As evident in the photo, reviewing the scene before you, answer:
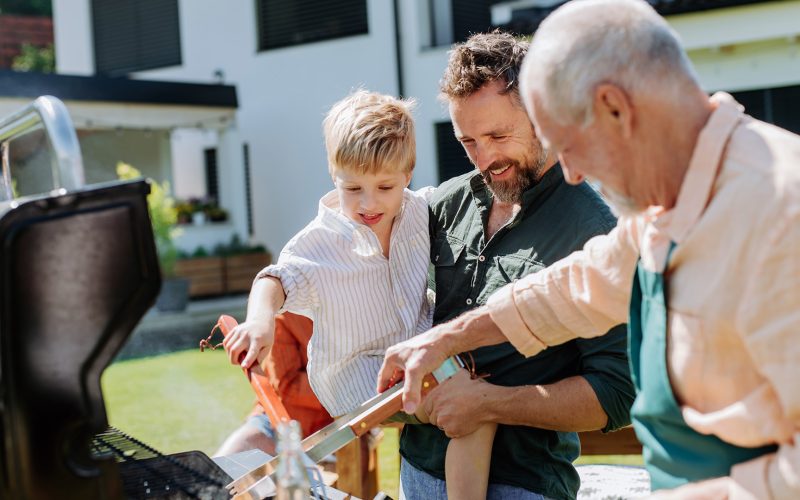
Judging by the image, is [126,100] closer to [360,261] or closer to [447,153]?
[447,153]

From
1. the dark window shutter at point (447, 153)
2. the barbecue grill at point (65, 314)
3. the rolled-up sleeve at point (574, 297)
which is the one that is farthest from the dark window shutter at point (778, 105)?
the barbecue grill at point (65, 314)

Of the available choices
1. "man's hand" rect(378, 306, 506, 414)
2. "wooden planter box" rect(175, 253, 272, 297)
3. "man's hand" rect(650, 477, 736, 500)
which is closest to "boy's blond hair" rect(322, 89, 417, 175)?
"man's hand" rect(378, 306, 506, 414)

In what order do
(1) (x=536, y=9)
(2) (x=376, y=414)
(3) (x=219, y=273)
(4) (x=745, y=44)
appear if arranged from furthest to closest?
(3) (x=219, y=273)
(1) (x=536, y=9)
(4) (x=745, y=44)
(2) (x=376, y=414)

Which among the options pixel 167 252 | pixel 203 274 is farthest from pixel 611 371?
pixel 203 274

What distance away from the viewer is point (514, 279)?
2.24m

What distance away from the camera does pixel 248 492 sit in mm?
1879

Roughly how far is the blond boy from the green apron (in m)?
1.06

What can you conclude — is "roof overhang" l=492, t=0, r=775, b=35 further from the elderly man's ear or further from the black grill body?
the black grill body

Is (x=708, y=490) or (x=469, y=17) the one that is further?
(x=469, y=17)

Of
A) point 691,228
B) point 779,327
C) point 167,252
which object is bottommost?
point 167,252

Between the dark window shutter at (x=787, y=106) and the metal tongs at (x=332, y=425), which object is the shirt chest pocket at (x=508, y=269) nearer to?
the metal tongs at (x=332, y=425)

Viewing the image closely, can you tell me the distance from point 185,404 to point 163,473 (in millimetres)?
6479

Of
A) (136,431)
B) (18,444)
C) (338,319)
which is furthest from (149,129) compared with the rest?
(18,444)

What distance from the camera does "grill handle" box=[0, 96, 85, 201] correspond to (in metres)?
1.40
